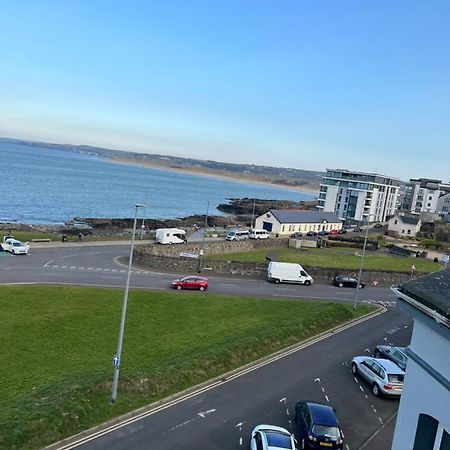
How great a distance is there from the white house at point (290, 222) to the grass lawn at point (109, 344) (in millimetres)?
40578

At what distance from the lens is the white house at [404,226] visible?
98287 mm

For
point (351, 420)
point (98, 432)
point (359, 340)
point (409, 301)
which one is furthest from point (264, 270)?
point (409, 301)

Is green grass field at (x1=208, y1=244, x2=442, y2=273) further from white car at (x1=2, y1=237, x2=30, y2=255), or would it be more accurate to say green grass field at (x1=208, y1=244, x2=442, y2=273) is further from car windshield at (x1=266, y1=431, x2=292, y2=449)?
car windshield at (x1=266, y1=431, x2=292, y2=449)

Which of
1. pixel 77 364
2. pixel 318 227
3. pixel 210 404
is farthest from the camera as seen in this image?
pixel 318 227

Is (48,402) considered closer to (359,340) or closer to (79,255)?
(359,340)

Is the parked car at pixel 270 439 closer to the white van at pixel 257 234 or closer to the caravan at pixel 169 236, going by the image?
the caravan at pixel 169 236

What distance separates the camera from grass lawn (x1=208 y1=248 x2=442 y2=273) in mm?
54281

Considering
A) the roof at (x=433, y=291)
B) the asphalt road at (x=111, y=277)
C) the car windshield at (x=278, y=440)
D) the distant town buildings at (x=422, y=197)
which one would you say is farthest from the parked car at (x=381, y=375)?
the distant town buildings at (x=422, y=197)

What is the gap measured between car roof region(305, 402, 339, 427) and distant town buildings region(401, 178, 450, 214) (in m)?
143

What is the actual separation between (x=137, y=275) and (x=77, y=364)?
19937 mm

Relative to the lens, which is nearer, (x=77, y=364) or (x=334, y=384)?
(x=77, y=364)

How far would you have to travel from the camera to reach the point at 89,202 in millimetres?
127125

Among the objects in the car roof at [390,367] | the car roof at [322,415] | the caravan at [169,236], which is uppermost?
the car roof at [390,367]

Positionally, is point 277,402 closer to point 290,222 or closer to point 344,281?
point 344,281
